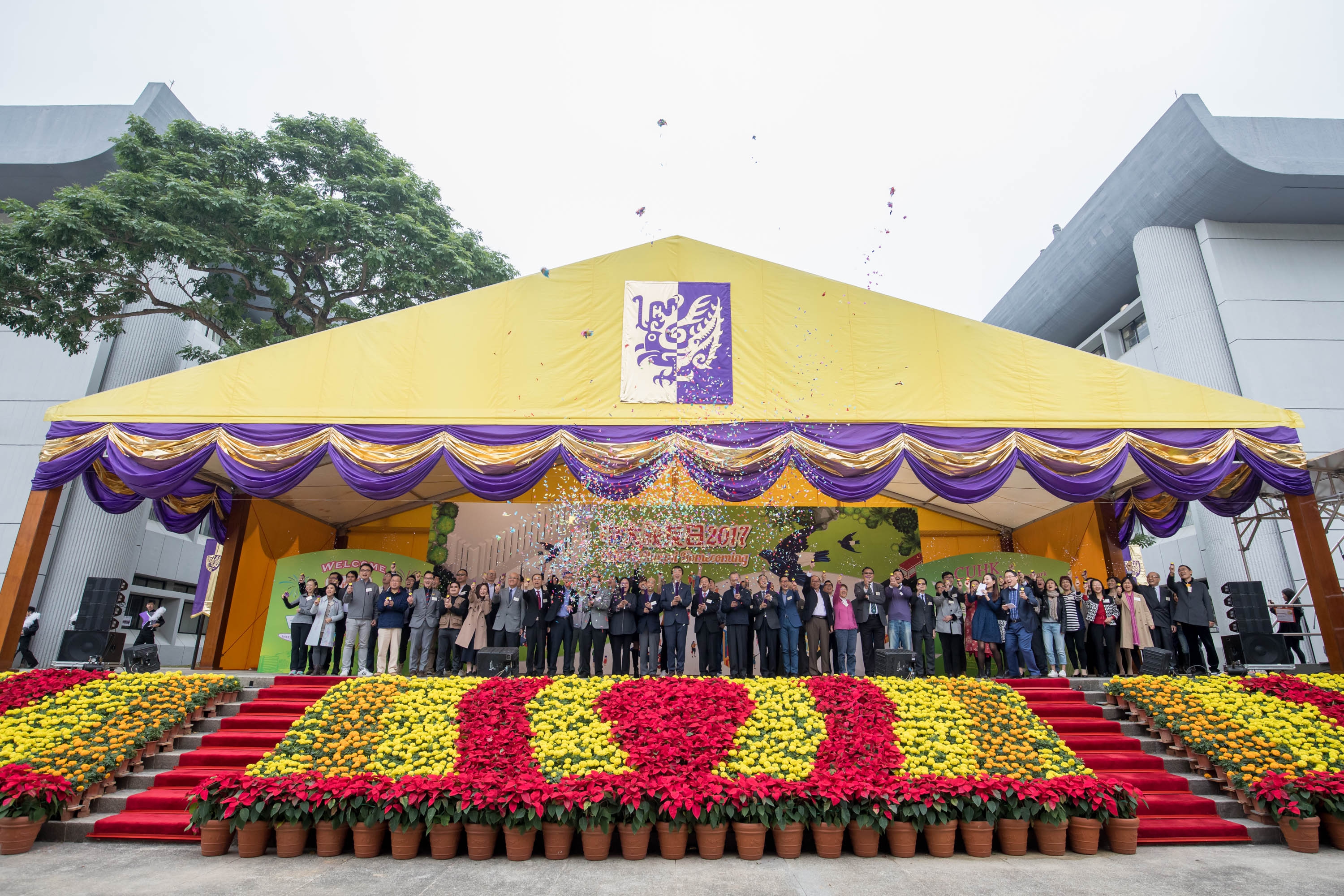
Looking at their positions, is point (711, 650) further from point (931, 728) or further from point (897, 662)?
point (931, 728)

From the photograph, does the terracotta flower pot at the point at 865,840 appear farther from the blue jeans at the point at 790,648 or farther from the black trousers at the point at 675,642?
the black trousers at the point at 675,642

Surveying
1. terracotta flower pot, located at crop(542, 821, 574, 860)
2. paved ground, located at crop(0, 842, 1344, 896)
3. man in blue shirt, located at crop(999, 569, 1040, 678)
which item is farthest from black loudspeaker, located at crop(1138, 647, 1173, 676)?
terracotta flower pot, located at crop(542, 821, 574, 860)

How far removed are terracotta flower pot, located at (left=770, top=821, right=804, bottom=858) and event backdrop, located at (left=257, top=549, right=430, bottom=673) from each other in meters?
7.43

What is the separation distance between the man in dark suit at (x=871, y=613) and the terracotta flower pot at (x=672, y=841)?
480cm

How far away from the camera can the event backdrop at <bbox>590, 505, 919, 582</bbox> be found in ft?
36.6

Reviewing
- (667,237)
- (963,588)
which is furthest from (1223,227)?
(667,237)

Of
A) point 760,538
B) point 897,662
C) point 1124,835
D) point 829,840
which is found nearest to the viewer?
point 829,840

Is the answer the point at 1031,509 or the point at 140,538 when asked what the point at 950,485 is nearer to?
the point at 1031,509

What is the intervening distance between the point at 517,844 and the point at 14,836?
3.60 meters

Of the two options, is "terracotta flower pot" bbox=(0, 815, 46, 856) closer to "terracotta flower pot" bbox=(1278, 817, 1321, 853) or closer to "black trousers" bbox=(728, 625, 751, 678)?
"black trousers" bbox=(728, 625, 751, 678)

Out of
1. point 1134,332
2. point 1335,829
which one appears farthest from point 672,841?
point 1134,332

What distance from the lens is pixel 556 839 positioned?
4.93 metres

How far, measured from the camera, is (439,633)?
909cm

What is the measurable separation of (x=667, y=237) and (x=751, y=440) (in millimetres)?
2829
